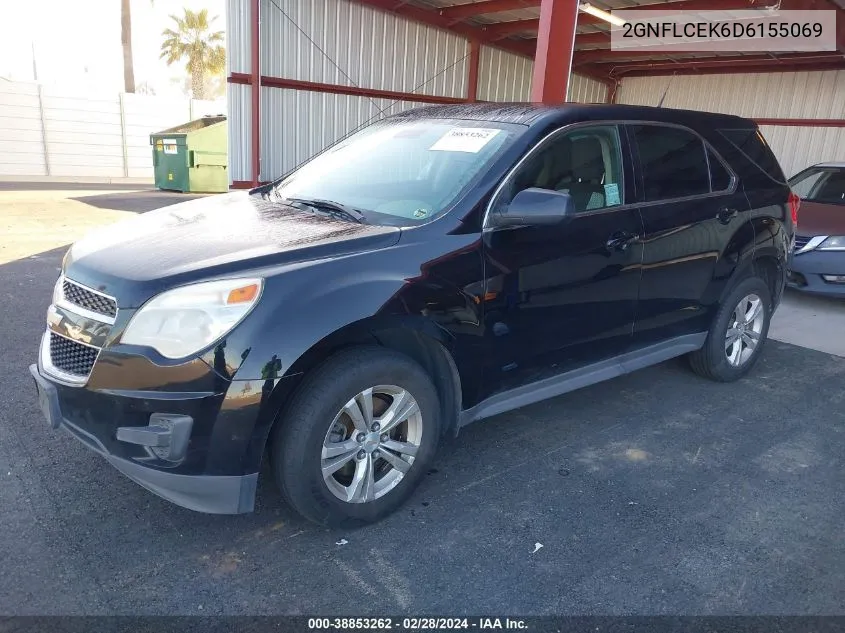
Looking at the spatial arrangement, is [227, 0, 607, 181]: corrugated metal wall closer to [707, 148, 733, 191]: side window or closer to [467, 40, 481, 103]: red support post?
[467, 40, 481, 103]: red support post

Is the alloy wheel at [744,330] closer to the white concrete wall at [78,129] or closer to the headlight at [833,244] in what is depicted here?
the headlight at [833,244]

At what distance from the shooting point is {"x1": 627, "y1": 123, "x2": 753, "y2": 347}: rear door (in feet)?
12.4

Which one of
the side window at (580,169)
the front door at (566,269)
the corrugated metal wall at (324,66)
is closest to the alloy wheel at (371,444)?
the front door at (566,269)

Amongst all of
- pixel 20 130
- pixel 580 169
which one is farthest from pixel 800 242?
pixel 20 130

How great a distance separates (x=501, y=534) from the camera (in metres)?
2.86

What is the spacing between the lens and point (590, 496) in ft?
10.4

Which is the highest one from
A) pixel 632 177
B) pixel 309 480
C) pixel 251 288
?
pixel 632 177

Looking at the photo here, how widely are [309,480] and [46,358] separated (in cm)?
123

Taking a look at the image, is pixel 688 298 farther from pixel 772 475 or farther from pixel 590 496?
pixel 590 496

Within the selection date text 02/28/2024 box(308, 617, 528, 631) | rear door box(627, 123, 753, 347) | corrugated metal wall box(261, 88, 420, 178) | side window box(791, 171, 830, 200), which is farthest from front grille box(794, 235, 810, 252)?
corrugated metal wall box(261, 88, 420, 178)

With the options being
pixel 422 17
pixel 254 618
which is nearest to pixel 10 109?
pixel 422 17

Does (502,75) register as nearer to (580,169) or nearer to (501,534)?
(580,169)

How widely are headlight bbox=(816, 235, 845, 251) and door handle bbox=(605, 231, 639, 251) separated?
14.3ft

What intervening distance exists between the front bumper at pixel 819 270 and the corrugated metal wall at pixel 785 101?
772 centimetres
